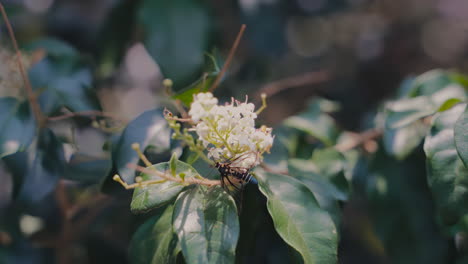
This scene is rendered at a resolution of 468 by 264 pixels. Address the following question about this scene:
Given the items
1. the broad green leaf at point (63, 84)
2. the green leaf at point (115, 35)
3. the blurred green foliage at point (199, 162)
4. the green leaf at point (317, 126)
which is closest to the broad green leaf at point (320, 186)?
the blurred green foliage at point (199, 162)

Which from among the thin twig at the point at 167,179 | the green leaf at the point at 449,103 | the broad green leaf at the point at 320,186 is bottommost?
the broad green leaf at the point at 320,186

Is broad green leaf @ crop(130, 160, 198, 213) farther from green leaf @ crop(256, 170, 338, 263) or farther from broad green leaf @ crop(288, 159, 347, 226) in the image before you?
broad green leaf @ crop(288, 159, 347, 226)

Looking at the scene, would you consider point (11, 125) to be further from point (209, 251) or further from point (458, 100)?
point (458, 100)

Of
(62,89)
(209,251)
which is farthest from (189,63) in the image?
(209,251)

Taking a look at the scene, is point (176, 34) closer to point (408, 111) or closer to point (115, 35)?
point (115, 35)

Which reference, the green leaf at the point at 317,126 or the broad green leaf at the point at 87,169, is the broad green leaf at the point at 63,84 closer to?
the broad green leaf at the point at 87,169
